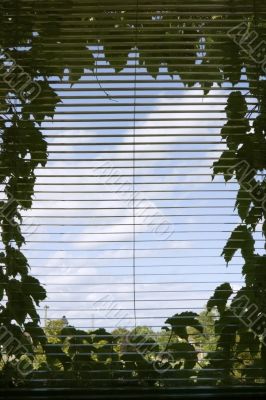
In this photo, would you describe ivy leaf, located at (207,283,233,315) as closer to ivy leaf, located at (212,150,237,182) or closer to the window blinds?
the window blinds

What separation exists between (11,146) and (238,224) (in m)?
0.70

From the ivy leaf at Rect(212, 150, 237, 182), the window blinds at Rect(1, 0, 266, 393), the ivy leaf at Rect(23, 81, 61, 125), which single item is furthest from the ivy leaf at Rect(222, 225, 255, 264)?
the ivy leaf at Rect(23, 81, 61, 125)

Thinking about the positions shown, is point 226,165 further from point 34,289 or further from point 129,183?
point 34,289

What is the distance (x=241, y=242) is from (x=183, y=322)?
28 centimetres

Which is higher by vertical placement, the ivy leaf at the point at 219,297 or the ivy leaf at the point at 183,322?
the ivy leaf at the point at 219,297

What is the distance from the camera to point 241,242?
1.54 m

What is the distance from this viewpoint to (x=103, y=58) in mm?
1616

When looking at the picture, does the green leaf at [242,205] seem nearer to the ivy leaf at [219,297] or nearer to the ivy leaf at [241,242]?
the ivy leaf at [241,242]

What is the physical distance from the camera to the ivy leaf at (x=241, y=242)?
1534mm

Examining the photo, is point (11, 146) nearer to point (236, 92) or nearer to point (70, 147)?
point (70, 147)

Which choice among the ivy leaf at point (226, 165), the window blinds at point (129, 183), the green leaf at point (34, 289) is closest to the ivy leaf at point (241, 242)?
the window blinds at point (129, 183)

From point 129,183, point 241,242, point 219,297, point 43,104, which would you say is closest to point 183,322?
point 219,297

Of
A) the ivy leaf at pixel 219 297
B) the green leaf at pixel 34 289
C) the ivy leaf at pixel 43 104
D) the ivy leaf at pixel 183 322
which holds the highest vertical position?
the ivy leaf at pixel 43 104

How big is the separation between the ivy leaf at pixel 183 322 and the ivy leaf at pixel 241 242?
0.20m
